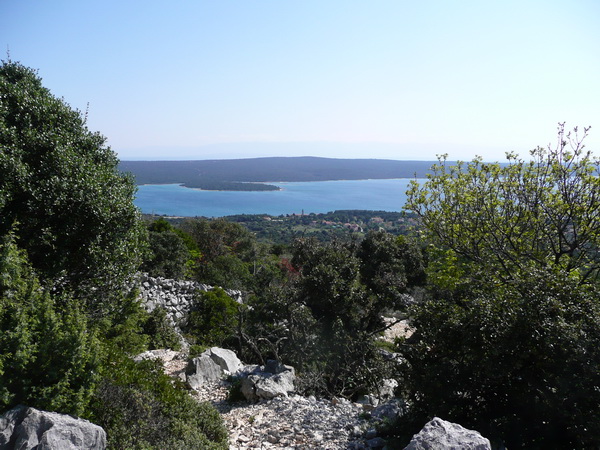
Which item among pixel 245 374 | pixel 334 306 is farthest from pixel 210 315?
pixel 334 306

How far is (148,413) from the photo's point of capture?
5.84 meters

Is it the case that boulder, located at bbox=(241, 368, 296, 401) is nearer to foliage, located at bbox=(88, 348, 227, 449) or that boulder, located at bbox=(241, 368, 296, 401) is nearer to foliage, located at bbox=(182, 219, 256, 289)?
foliage, located at bbox=(88, 348, 227, 449)

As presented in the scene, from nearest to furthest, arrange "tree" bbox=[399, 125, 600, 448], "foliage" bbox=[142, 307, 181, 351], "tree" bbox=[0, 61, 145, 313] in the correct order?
1. "tree" bbox=[399, 125, 600, 448]
2. "tree" bbox=[0, 61, 145, 313]
3. "foliage" bbox=[142, 307, 181, 351]

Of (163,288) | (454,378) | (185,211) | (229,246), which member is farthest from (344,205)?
(454,378)

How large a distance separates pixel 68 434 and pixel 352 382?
26.8ft

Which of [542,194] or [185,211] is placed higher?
[542,194]

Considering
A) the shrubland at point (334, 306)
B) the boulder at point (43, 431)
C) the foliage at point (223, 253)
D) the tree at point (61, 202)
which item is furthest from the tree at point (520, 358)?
the foliage at point (223, 253)

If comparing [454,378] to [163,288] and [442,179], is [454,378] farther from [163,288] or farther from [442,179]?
[163,288]

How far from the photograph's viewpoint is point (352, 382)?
11.3 meters

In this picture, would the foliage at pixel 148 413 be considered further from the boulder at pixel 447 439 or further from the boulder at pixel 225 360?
the boulder at pixel 225 360

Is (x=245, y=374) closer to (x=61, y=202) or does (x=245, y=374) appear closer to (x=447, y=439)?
(x=61, y=202)

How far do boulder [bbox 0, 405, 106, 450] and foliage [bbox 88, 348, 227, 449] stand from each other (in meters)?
0.52

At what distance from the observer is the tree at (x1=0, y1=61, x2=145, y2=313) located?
7.62m

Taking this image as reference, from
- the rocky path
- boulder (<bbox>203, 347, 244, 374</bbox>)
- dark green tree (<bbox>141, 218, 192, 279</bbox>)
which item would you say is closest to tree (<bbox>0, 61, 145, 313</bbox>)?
boulder (<bbox>203, 347, 244, 374</bbox>)
